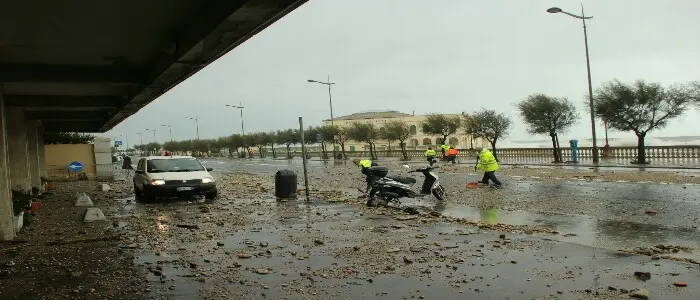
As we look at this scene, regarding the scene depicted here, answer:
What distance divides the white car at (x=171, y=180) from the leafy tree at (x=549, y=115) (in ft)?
90.6

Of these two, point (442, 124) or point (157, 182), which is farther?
point (442, 124)

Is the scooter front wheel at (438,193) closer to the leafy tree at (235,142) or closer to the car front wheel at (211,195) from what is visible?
the car front wheel at (211,195)

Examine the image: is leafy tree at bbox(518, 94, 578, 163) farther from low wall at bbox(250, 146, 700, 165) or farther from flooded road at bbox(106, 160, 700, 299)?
flooded road at bbox(106, 160, 700, 299)

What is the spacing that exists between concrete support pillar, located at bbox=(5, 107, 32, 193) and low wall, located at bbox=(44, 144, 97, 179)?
16783 millimetres

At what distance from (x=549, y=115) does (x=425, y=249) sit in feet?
111

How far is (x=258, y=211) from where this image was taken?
1450 cm

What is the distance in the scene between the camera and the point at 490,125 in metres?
47.9

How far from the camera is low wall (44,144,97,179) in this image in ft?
114

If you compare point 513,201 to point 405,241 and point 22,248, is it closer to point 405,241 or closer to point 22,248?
point 405,241

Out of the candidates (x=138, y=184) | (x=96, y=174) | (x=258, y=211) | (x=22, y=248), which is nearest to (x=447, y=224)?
(x=258, y=211)

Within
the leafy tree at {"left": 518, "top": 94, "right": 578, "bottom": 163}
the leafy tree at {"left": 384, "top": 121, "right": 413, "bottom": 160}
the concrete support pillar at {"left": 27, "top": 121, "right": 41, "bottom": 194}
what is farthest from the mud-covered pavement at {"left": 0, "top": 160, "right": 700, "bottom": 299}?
the leafy tree at {"left": 384, "top": 121, "right": 413, "bottom": 160}

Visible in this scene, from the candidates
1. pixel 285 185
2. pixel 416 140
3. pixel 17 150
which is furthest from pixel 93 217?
pixel 416 140

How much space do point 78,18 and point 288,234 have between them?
16.6 ft

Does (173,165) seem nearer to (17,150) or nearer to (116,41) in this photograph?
(17,150)
